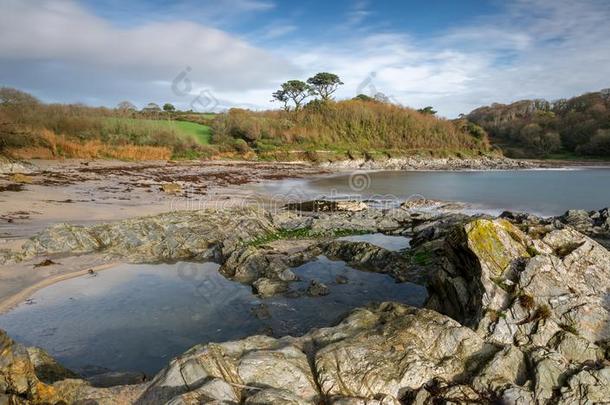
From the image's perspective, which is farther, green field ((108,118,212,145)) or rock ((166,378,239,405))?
green field ((108,118,212,145))

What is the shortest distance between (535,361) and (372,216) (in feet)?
42.3

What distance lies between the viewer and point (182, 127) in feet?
169

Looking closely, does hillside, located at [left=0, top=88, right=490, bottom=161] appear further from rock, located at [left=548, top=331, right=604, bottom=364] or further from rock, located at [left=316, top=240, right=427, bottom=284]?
rock, located at [left=548, top=331, right=604, bottom=364]

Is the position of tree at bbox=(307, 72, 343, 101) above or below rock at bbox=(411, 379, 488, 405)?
above

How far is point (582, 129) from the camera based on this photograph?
7781cm

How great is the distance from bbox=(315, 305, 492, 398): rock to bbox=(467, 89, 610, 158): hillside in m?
82.1

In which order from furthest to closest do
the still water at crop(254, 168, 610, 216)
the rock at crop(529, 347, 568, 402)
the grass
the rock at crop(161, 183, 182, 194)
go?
the grass < the still water at crop(254, 168, 610, 216) < the rock at crop(161, 183, 182, 194) < the rock at crop(529, 347, 568, 402)

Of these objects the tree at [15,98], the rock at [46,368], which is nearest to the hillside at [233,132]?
the tree at [15,98]

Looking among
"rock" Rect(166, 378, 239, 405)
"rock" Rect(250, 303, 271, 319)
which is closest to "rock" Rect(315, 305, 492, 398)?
"rock" Rect(166, 378, 239, 405)

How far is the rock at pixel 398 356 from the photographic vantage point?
4453 mm

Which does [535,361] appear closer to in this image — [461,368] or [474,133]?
[461,368]

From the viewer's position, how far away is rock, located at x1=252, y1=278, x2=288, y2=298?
9.13 meters

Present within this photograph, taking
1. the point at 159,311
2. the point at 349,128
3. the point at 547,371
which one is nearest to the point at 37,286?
the point at 159,311

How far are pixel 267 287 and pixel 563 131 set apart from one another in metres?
90.8
